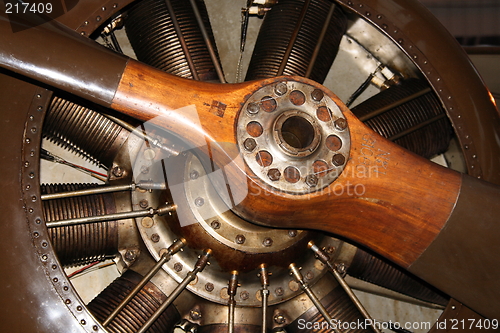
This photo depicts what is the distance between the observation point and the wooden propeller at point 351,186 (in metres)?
2.13

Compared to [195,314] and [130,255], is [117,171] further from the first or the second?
[195,314]

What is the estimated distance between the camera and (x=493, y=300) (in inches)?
94.4

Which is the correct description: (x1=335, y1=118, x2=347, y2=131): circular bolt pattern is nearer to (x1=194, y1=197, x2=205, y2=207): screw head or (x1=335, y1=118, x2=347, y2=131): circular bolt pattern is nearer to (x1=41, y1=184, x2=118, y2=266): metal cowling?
(x1=194, y1=197, x2=205, y2=207): screw head

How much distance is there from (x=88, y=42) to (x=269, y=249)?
145 cm

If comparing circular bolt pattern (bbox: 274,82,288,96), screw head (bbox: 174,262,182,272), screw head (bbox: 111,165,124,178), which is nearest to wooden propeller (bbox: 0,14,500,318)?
circular bolt pattern (bbox: 274,82,288,96)

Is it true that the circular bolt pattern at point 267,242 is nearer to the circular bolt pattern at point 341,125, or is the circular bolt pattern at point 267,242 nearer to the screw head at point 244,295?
the screw head at point 244,295

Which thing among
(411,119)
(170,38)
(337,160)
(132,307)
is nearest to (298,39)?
(170,38)

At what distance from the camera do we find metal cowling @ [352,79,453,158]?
3330 millimetres

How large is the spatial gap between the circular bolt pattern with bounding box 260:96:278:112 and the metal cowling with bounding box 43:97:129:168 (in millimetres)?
1178

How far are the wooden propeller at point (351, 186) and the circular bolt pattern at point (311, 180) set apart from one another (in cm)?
4

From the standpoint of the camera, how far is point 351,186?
226 cm

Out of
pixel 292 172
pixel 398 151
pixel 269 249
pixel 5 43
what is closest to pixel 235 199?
pixel 292 172

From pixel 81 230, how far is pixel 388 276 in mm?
1932

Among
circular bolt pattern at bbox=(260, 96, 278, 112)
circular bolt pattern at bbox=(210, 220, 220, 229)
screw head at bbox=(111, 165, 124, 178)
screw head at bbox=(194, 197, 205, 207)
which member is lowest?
circular bolt pattern at bbox=(210, 220, 220, 229)
